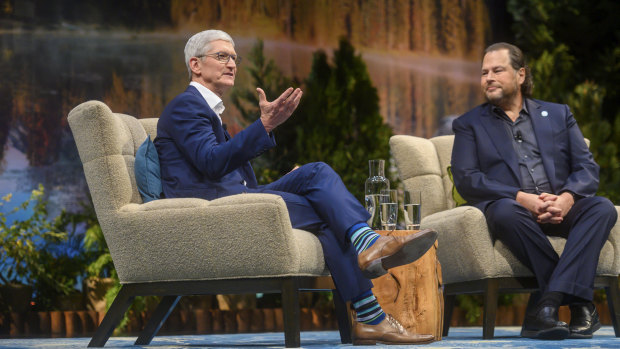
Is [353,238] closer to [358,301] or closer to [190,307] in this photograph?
[358,301]

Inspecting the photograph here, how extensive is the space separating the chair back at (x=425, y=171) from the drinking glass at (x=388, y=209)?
3.03 ft

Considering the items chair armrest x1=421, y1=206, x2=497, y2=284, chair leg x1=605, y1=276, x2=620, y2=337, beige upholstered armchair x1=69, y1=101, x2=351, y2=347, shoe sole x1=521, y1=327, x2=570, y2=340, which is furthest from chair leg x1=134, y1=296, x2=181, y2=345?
chair leg x1=605, y1=276, x2=620, y2=337

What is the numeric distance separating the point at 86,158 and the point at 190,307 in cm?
322

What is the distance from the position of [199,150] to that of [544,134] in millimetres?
2000

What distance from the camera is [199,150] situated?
3.25 m

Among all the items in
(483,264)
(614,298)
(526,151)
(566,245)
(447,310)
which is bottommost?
(447,310)

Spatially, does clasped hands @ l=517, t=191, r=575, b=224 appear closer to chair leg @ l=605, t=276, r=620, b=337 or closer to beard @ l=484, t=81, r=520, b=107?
chair leg @ l=605, t=276, r=620, b=337

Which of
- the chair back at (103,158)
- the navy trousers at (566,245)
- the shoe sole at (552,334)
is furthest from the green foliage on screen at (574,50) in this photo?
the chair back at (103,158)

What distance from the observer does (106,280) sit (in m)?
6.25

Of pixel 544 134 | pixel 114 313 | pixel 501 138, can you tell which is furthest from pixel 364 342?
pixel 544 134

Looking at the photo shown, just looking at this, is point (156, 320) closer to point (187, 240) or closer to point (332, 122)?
point (187, 240)

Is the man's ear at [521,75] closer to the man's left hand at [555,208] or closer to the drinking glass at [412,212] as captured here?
the man's left hand at [555,208]

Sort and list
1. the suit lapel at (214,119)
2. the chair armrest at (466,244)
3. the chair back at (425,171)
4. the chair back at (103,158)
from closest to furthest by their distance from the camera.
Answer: the chair back at (103,158) → the suit lapel at (214,119) → the chair armrest at (466,244) → the chair back at (425,171)

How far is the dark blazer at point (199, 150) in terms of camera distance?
10.3 ft
